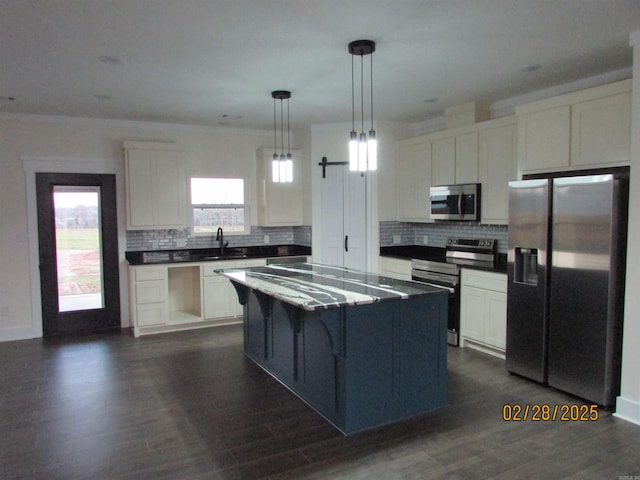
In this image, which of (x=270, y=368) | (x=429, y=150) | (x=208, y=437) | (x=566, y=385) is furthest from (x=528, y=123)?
(x=208, y=437)

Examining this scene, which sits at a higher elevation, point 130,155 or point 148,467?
point 130,155

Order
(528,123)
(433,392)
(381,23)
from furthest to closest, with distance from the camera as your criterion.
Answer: (528,123) < (433,392) < (381,23)

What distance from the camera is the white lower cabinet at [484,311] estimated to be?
430 cm

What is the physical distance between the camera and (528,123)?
4008mm

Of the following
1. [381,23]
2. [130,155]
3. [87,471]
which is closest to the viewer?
[87,471]

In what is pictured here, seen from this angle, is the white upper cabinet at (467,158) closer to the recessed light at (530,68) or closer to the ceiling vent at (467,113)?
the ceiling vent at (467,113)

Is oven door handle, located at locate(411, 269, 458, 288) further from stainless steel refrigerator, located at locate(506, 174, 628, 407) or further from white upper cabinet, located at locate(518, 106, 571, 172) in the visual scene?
white upper cabinet, located at locate(518, 106, 571, 172)

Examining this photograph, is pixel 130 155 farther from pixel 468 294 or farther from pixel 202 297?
pixel 468 294

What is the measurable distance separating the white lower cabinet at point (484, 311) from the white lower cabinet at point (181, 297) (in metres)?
2.70

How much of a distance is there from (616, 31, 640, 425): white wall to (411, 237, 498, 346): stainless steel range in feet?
5.26

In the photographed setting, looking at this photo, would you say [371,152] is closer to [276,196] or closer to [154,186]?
[276,196]

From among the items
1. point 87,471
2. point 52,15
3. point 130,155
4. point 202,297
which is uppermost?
point 52,15

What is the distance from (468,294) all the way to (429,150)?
1.92 m

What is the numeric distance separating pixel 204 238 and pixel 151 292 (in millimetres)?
1187
